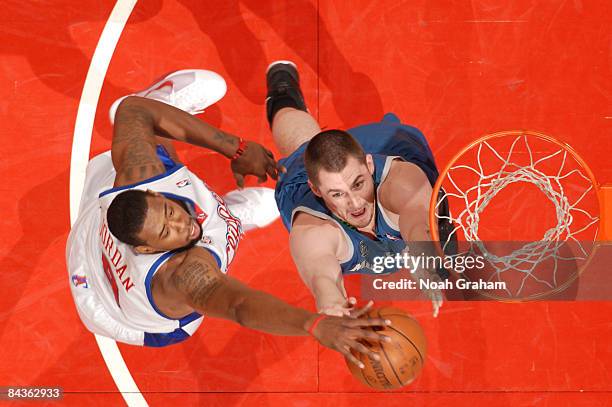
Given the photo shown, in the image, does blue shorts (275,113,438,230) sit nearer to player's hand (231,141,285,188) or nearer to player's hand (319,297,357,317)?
player's hand (231,141,285,188)

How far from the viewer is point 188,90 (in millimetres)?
4406

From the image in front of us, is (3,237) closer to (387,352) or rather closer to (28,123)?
(28,123)

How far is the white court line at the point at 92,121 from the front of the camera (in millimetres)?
4676

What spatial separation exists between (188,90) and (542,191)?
2539 mm

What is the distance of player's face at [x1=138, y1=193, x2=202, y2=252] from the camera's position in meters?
3.10

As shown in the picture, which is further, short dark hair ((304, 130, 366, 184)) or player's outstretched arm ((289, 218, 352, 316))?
short dark hair ((304, 130, 366, 184))

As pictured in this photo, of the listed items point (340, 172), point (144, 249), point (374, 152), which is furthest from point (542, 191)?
point (144, 249)

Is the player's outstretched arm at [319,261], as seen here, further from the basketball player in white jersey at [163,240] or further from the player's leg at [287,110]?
the player's leg at [287,110]

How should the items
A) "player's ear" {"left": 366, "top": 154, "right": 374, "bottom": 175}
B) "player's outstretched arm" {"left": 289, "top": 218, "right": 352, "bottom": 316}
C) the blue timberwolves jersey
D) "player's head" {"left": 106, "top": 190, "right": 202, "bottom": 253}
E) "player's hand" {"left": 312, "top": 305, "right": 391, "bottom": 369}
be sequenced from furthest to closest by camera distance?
the blue timberwolves jersey < "player's ear" {"left": 366, "top": 154, "right": 374, "bottom": 175} < "player's outstretched arm" {"left": 289, "top": 218, "right": 352, "bottom": 316} < "player's head" {"left": 106, "top": 190, "right": 202, "bottom": 253} < "player's hand" {"left": 312, "top": 305, "right": 391, "bottom": 369}

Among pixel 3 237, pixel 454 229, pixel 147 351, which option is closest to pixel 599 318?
pixel 454 229

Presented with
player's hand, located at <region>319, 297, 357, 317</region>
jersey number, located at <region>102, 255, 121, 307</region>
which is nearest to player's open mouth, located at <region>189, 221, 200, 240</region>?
jersey number, located at <region>102, 255, 121, 307</region>

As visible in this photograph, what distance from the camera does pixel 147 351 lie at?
4688 mm

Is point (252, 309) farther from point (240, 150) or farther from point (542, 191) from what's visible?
point (542, 191)

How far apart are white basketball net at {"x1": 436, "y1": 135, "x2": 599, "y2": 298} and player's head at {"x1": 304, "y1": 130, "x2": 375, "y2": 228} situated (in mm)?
1188
